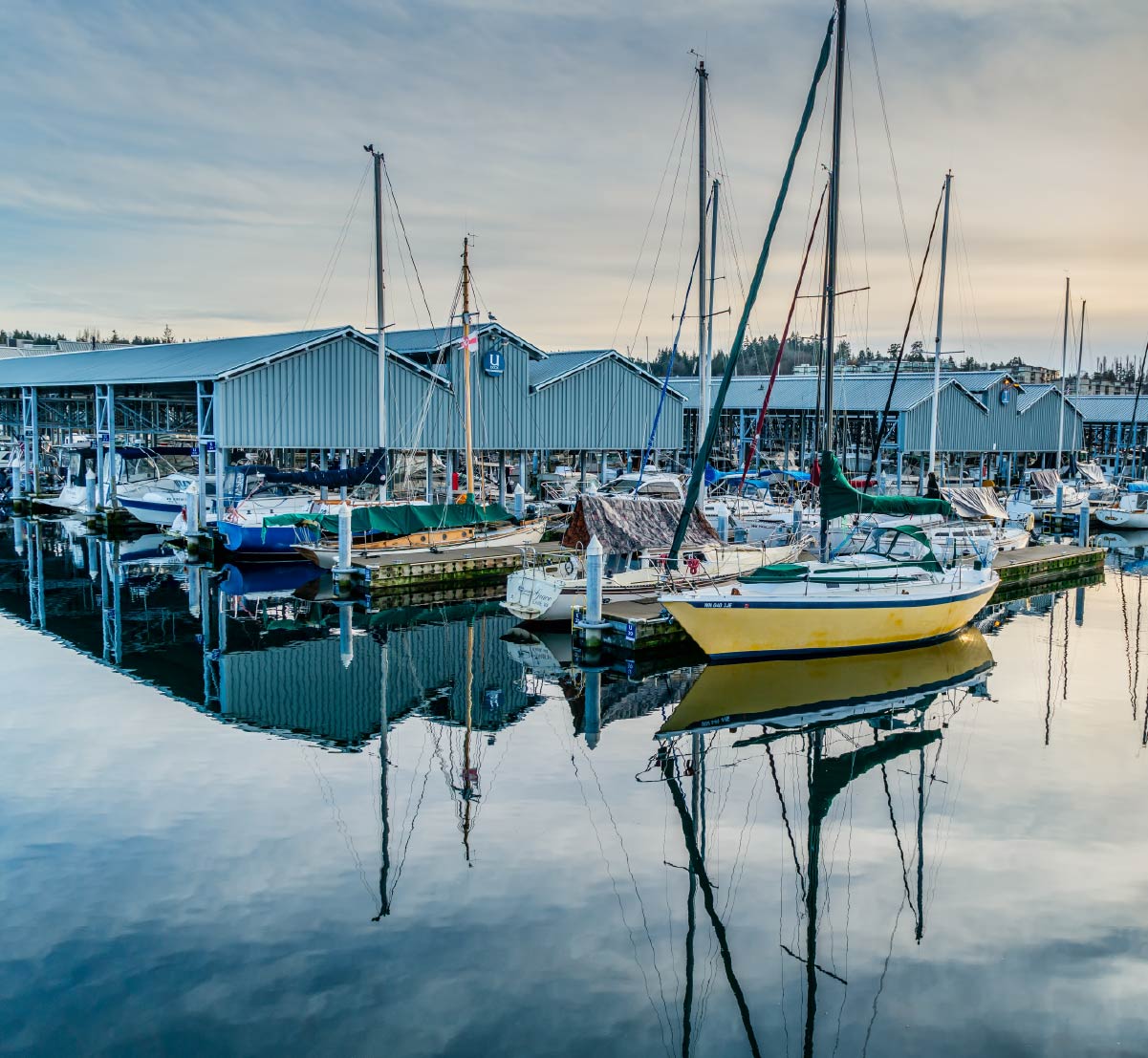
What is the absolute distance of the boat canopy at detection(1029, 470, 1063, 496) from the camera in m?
49.6

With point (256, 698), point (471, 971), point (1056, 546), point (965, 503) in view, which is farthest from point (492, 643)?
point (1056, 546)

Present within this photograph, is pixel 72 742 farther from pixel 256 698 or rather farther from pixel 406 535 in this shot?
pixel 406 535

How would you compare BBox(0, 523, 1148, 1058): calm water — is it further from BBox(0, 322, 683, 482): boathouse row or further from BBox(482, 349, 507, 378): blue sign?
BBox(482, 349, 507, 378): blue sign

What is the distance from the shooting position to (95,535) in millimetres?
40719

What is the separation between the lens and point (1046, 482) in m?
49.8

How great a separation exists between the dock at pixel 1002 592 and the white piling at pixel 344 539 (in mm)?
9051

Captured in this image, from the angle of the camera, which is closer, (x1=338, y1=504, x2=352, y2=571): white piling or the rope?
the rope

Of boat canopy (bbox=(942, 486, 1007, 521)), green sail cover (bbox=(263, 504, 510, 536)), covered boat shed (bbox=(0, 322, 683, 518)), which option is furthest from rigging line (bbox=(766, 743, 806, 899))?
covered boat shed (bbox=(0, 322, 683, 518))

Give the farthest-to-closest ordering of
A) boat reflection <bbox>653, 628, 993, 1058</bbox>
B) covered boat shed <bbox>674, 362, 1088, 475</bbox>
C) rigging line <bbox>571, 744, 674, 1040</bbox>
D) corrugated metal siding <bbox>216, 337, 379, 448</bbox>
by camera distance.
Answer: covered boat shed <bbox>674, 362, 1088, 475</bbox>, corrugated metal siding <bbox>216, 337, 379, 448</bbox>, boat reflection <bbox>653, 628, 993, 1058</bbox>, rigging line <bbox>571, 744, 674, 1040</bbox>

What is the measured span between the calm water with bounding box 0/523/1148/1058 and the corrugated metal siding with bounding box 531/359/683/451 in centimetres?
2532

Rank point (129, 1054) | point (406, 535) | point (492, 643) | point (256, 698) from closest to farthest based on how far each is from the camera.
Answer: point (129, 1054) → point (256, 698) → point (492, 643) → point (406, 535)

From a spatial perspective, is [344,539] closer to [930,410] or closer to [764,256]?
[764,256]

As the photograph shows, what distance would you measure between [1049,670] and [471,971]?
1610 cm

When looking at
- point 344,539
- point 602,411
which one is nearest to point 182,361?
point 344,539
